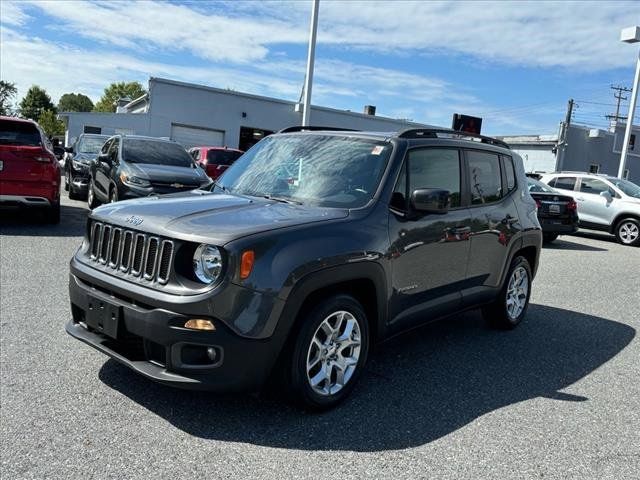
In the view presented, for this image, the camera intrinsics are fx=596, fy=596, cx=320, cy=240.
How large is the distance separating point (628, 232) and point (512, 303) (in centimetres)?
1103

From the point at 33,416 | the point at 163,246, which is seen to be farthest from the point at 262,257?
the point at 33,416

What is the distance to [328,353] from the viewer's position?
3697 millimetres

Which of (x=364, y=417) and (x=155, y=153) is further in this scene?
(x=155, y=153)

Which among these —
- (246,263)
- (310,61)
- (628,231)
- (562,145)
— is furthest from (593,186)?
(562,145)

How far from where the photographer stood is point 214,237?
A: 3.22 m

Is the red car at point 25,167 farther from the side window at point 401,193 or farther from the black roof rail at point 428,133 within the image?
the side window at point 401,193

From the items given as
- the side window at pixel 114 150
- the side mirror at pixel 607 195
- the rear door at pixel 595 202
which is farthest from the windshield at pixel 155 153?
the side mirror at pixel 607 195

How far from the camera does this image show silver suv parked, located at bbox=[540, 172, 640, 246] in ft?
49.6

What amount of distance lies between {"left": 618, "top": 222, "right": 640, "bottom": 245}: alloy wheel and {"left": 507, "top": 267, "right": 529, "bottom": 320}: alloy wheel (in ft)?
35.1

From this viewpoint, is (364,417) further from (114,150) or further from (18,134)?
(114,150)

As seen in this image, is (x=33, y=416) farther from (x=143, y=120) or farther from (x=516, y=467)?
(x=143, y=120)

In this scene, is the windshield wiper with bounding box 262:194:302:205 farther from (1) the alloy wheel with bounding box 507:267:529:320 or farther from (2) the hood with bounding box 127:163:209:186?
(2) the hood with bounding box 127:163:209:186

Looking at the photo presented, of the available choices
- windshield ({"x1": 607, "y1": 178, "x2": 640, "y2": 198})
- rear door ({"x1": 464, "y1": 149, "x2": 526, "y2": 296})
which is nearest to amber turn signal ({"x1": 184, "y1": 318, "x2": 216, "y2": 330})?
rear door ({"x1": 464, "y1": 149, "x2": 526, "y2": 296})

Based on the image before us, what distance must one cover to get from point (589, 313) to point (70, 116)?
32046 millimetres
